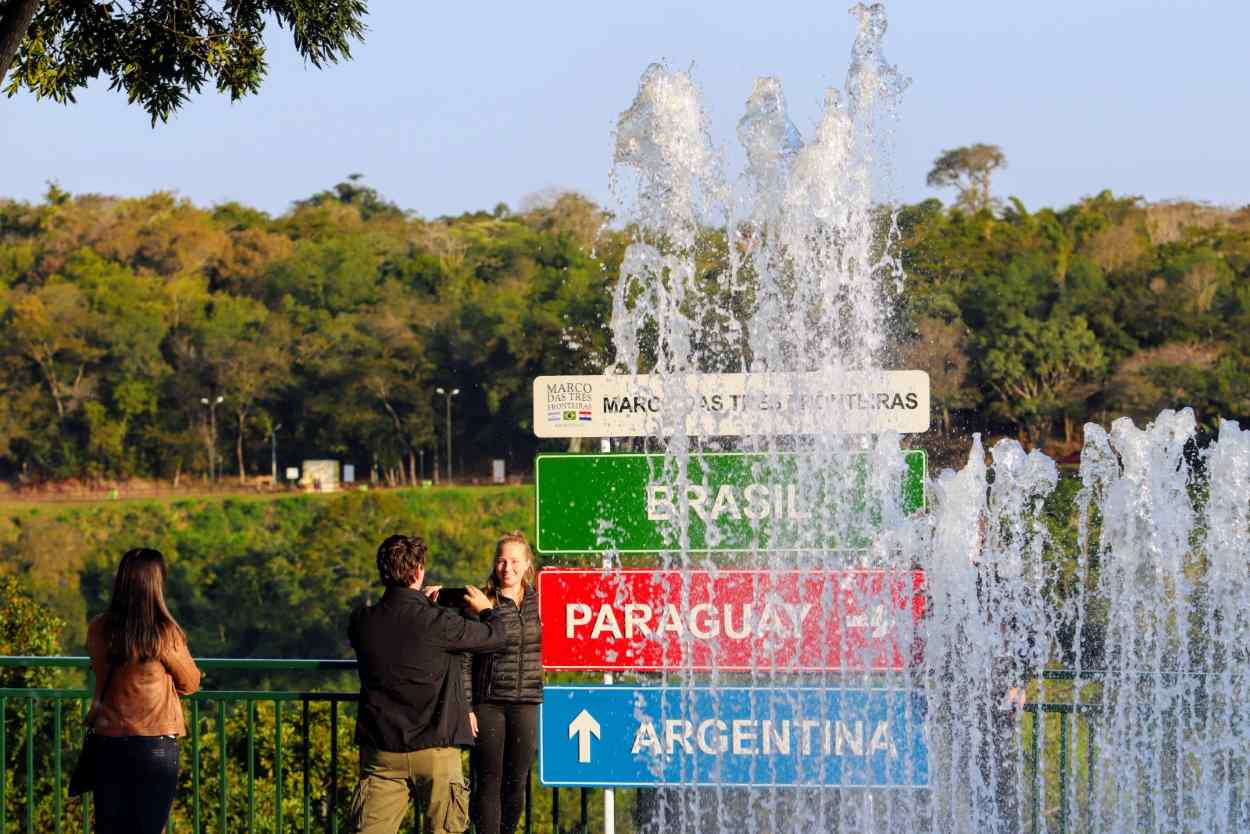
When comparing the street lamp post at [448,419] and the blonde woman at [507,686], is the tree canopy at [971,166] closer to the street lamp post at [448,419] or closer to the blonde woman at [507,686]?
the street lamp post at [448,419]

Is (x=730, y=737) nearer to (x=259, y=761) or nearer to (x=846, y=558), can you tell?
(x=846, y=558)

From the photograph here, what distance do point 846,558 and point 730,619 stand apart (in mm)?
1702

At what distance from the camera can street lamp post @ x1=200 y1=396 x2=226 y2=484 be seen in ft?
279

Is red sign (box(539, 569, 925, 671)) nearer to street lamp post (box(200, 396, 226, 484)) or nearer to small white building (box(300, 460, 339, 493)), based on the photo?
small white building (box(300, 460, 339, 493))

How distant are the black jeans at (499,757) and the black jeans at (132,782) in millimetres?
1305

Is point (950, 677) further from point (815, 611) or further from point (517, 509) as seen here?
point (517, 509)

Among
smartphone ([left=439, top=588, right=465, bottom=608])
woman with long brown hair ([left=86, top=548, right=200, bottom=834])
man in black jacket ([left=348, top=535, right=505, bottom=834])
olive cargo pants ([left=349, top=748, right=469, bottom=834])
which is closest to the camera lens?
woman with long brown hair ([left=86, top=548, right=200, bottom=834])

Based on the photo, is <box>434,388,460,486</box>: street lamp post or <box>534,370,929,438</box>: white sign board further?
<box>434,388,460,486</box>: street lamp post

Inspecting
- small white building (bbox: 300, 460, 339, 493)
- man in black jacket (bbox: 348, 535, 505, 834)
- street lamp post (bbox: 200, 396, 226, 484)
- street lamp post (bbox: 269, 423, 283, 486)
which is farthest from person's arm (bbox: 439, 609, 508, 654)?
street lamp post (bbox: 269, 423, 283, 486)

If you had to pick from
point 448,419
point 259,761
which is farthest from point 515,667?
point 448,419

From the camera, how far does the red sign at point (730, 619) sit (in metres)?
8.15

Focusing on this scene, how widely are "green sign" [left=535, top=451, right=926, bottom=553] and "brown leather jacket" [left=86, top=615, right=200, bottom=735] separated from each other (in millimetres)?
2247

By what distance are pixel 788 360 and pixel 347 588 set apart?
5212cm

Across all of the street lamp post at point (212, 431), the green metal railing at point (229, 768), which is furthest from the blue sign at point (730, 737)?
the street lamp post at point (212, 431)
